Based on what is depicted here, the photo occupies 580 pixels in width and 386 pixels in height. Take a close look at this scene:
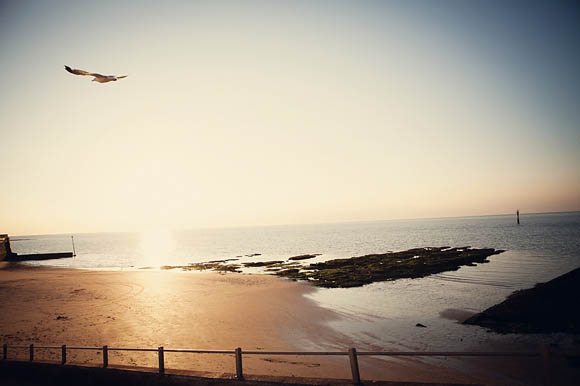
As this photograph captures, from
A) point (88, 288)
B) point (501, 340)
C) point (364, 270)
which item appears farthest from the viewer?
point (364, 270)

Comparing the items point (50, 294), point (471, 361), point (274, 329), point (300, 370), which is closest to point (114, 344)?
point (274, 329)

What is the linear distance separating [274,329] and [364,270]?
24.9 metres

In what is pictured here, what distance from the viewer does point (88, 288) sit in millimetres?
35188

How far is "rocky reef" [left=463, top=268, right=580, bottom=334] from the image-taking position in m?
17.6

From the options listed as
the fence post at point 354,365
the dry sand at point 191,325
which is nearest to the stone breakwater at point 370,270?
the dry sand at point 191,325

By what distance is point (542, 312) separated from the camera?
18734 mm

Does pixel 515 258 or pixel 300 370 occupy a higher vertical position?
pixel 300 370

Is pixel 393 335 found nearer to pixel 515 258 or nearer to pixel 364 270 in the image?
pixel 364 270

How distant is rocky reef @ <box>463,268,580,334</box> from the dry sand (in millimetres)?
7736

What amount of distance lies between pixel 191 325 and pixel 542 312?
21396 mm

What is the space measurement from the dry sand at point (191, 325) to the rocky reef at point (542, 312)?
774 centimetres

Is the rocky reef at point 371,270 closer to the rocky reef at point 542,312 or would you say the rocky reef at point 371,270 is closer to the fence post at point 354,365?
the rocky reef at point 542,312

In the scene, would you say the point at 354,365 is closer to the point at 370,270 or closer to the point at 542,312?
the point at 542,312

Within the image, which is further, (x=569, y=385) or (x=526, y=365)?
(x=526, y=365)
